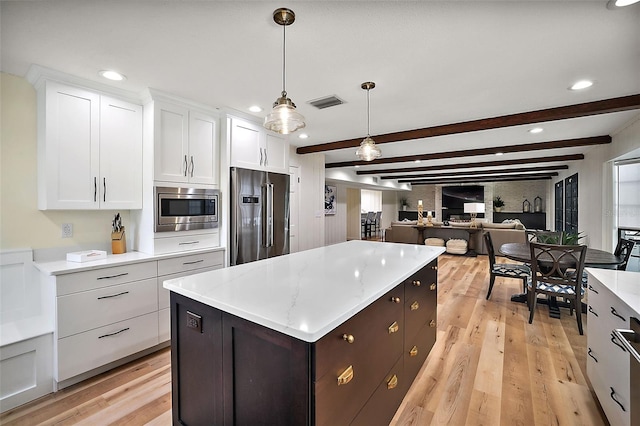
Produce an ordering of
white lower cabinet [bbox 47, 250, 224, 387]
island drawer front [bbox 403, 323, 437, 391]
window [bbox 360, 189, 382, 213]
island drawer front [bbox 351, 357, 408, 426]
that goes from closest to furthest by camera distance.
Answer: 1. island drawer front [bbox 351, 357, 408, 426]
2. island drawer front [bbox 403, 323, 437, 391]
3. white lower cabinet [bbox 47, 250, 224, 387]
4. window [bbox 360, 189, 382, 213]

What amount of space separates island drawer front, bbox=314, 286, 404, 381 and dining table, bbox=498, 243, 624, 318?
7.86 ft

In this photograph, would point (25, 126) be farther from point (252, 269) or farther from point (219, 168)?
Answer: point (252, 269)

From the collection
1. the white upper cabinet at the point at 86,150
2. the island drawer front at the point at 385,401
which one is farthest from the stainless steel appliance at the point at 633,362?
the white upper cabinet at the point at 86,150

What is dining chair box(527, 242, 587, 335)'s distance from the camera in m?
2.92

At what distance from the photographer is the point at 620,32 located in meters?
1.71

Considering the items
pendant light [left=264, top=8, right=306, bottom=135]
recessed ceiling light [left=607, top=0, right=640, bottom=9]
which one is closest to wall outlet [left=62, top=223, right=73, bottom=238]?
pendant light [left=264, top=8, right=306, bottom=135]

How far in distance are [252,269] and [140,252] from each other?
169 cm

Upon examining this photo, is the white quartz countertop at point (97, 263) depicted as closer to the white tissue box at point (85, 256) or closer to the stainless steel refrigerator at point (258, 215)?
the white tissue box at point (85, 256)

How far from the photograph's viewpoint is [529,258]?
317cm

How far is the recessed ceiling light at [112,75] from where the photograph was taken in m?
2.22

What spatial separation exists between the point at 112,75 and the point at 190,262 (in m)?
1.73

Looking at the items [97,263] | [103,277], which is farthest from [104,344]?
[97,263]

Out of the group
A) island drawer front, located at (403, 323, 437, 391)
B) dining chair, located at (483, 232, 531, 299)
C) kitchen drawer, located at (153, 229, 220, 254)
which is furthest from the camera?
dining chair, located at (483, 232, 531, 299)

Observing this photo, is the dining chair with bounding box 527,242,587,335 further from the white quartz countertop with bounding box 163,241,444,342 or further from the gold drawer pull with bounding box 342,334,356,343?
the gold drawer pull with bounding box 342,334,356,343
